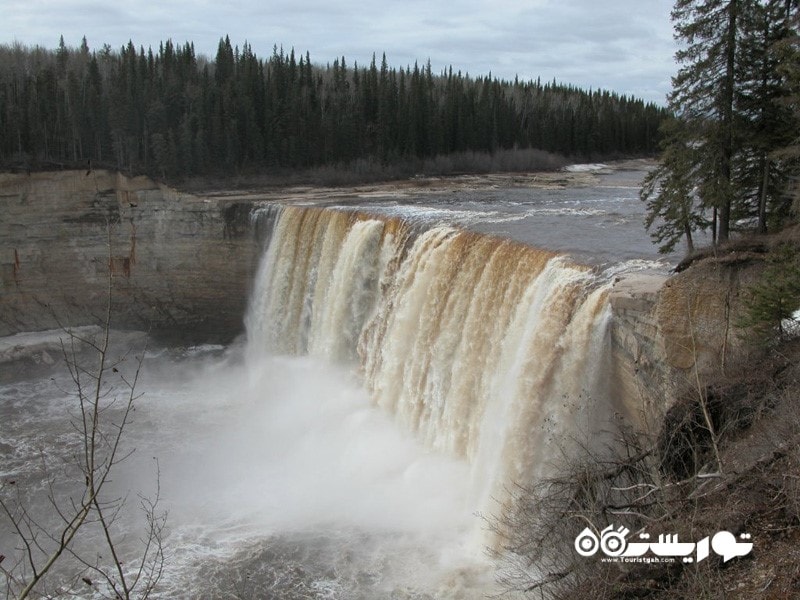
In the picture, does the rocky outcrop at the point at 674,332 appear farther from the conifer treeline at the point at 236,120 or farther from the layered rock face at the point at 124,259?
the conifer treeline at the point at 236,120

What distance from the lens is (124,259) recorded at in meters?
30.7

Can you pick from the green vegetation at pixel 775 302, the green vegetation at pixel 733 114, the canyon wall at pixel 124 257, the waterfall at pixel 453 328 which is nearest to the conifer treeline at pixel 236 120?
the canyon wall at pixel 124 257

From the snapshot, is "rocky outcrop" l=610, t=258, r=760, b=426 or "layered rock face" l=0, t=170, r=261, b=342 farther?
"layered rock face" l=0, t=170, r=261, b=342

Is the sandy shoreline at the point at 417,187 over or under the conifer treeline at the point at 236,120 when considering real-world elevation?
under

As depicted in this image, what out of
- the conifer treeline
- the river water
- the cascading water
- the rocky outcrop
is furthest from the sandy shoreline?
the rocky outcrop

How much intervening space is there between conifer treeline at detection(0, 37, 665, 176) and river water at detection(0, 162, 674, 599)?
16.0m

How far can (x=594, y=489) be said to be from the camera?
28.5 ft

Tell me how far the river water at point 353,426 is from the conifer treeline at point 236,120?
52.4 feet

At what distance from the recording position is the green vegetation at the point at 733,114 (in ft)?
45.5

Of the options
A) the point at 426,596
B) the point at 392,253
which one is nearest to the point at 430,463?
the point at 426,596

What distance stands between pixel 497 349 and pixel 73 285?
2210 cm

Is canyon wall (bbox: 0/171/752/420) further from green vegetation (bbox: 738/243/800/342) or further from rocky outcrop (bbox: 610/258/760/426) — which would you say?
green vegetation (bbox: 738/243/800/342)

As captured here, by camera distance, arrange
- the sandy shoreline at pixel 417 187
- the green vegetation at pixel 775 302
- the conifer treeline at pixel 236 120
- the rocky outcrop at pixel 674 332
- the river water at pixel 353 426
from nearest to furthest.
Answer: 1. the green vegetation at pixel 775 302
2. the rocky outcrop at pixel 674 332
3. the river water at pixel 353 426
4. the sandy shoreline at pixel 417 187
5. the conifer treeline at pixel 236 120

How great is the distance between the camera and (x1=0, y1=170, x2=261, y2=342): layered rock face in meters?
29.9
